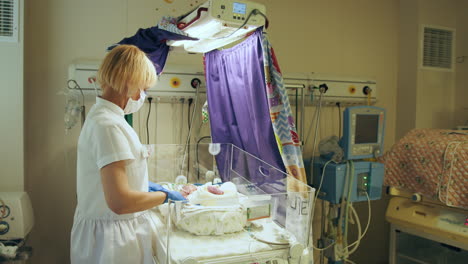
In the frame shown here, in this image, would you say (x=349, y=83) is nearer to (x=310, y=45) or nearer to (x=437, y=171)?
(x=310, y=45)

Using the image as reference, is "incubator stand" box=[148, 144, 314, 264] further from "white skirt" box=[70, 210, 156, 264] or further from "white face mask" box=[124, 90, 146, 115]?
"white face mask" box=[124, 90, 146, 115]

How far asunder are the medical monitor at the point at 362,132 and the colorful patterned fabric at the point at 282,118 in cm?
93

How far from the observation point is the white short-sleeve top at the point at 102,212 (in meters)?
1.38

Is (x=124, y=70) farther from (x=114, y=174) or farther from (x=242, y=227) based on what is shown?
(x=242, y=227)

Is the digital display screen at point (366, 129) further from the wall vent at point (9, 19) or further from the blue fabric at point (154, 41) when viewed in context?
the wall vent at point (9, 19)

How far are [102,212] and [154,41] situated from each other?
34.9 inches

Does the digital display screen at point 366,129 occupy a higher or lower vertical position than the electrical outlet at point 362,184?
higher

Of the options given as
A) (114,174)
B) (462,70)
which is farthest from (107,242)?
(462,70)

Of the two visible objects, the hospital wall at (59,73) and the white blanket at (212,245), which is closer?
the white blanket at (212,245)

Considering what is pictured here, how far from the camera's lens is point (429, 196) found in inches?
89.9

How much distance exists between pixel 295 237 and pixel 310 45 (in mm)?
2033

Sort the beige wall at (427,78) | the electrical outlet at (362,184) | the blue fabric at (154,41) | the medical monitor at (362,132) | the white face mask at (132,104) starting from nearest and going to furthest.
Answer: the white face mask at (132,104), the blue fabric at (154,41), the medical monitor at (362,132), the electrical outlet at (362,184), the beige wall at (427,78)

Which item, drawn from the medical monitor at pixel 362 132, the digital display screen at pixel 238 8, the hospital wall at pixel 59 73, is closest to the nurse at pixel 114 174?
the digital display screen at pixel 238 8

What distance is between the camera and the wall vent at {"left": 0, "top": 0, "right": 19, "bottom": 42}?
2.05m
